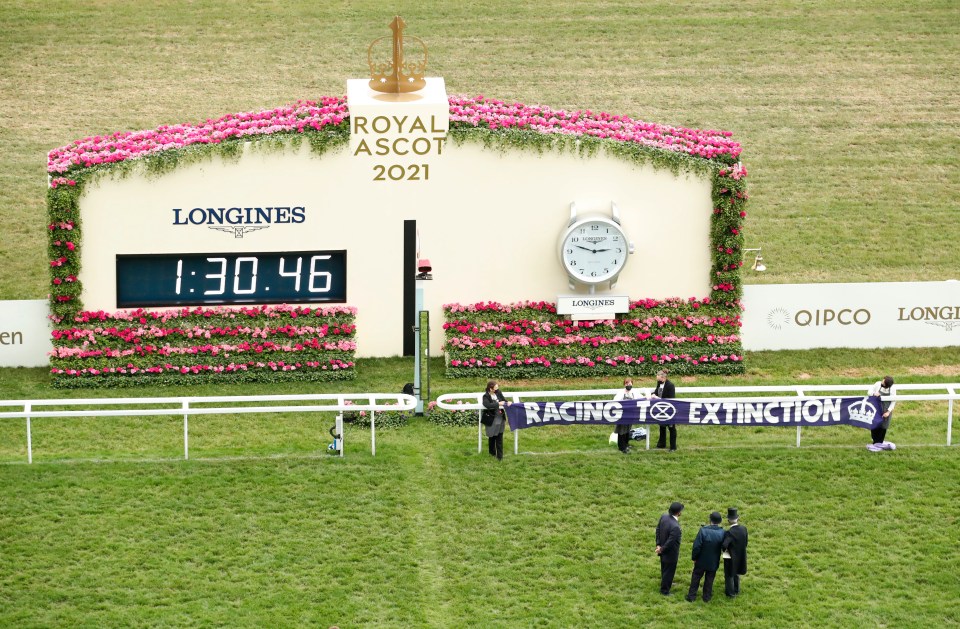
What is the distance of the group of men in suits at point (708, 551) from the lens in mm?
20828

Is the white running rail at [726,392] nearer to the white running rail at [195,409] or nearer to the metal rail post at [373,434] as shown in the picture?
the white running rail at [195,409]

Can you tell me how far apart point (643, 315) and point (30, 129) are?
17347mm

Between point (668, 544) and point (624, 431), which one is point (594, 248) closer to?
point (624, 431)

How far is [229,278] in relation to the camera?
28.6m

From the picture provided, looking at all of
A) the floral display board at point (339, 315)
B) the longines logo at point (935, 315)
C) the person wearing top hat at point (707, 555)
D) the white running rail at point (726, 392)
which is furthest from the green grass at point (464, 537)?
the longines logo at point (935, 315)

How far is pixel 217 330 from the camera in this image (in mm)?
28344

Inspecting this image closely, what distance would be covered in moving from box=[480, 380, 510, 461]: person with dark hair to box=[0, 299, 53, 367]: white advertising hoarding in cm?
843

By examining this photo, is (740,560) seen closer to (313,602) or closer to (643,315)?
(313,602)

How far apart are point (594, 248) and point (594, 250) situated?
0.03 m

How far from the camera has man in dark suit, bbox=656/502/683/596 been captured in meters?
20.9

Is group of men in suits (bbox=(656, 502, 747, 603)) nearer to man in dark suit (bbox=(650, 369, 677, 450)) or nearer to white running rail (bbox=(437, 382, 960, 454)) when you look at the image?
man in dark suit (bbox=(650, 369, 677, 450))

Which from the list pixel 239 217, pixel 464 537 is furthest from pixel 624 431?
pixel 239 217

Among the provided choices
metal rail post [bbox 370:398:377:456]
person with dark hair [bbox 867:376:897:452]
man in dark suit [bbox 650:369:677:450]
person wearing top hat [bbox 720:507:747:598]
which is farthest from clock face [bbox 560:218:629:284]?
person wearing top hat [bbox 720:507:747:598]

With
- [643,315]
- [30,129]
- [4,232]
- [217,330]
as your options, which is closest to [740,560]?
[643,315]
